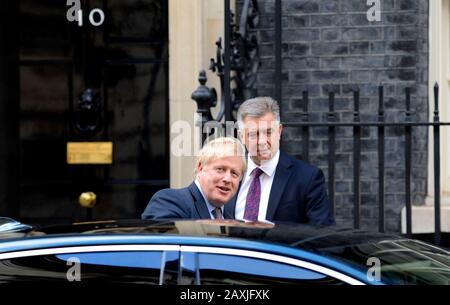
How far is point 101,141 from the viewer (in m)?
8.91

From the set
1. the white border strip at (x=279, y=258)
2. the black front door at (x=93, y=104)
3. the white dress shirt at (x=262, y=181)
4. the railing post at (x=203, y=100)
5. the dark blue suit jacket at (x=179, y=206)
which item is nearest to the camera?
the white border strip at (x=279, y=258)

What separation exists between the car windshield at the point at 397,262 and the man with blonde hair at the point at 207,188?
0.94 meters

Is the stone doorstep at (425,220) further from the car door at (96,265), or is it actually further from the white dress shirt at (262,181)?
the car door at (96,265)

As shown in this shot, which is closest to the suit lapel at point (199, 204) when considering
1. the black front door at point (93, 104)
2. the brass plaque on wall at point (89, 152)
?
the black front door at point (93, 104)

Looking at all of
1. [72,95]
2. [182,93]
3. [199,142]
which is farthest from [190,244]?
[72,95]

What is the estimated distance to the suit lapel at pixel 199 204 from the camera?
4988mm

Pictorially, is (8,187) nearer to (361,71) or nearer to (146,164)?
(146,164)

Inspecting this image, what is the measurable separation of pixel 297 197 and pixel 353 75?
310 centimetres

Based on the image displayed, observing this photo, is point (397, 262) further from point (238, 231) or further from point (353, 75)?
point (353, 75)

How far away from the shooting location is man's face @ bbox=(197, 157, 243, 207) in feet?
16.2

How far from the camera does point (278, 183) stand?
18.4 feet

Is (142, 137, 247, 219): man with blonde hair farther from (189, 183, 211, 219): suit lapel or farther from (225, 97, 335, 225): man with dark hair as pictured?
(225, 97, 335, 225): man with dark hair

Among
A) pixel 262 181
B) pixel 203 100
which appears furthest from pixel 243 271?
pixel 203 100

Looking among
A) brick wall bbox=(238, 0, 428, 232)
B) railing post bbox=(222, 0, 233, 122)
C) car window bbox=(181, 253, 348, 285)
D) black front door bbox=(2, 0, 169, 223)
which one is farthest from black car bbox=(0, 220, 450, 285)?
black front door bbox=(2, 0, 169, 223)
